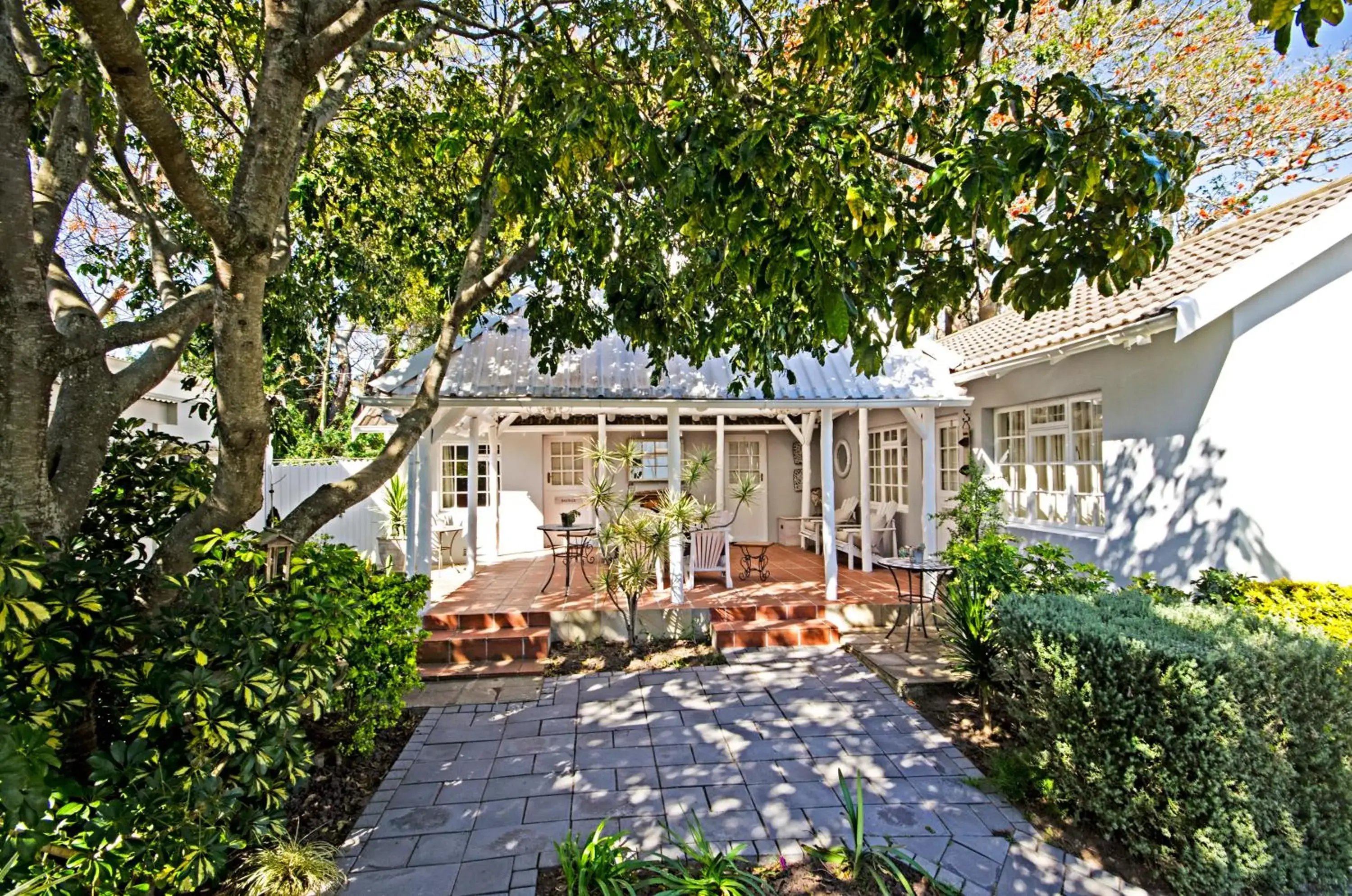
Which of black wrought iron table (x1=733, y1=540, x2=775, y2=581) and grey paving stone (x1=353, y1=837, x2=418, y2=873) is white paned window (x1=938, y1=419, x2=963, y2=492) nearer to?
black wrought iron table (x1=733, y1=540, x2=775, y2=581)

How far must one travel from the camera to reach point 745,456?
1362cm

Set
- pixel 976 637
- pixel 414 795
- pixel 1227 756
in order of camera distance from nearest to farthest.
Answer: pixel 1227 756 < pixel 414 795 < pixel 976 637

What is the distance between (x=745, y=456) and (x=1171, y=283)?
26.9ft

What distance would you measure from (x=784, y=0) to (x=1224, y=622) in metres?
6.15

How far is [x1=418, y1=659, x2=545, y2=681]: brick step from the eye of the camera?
6.48 meters

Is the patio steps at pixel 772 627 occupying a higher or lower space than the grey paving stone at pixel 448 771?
higher

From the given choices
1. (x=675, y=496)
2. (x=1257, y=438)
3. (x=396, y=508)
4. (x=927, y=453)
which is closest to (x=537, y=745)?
(x=675, y=496)

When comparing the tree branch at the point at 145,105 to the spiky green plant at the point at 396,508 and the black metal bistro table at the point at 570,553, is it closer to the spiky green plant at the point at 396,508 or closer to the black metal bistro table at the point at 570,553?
the black metal bistro table at the point at 570,553

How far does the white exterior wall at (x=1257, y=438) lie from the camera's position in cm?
543

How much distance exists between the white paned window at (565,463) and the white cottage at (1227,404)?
27.5ft

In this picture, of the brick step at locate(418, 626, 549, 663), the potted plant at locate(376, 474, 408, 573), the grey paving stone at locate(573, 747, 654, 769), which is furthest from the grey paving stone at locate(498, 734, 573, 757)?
the potted plant at locate(376, 474, 408, 573)

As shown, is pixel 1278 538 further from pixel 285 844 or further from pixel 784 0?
pixel 285 844

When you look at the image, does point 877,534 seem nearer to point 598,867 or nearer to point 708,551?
point 708,551

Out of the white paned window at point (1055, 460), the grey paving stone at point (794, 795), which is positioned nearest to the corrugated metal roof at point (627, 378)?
the white paned window at point (1055, 460)
